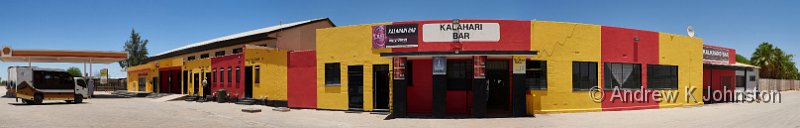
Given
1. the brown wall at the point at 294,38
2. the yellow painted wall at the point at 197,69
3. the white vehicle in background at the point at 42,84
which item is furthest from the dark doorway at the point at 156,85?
the brown wall at the point at 294,38

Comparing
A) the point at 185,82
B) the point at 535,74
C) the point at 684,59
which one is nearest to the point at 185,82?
the point at 185,82

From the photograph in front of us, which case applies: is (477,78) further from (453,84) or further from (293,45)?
(293,45)

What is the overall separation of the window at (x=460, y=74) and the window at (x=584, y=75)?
399 cm

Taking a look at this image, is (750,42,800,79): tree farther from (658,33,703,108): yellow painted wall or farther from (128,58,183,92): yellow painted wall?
(128,58,183,92): yellow painted wall

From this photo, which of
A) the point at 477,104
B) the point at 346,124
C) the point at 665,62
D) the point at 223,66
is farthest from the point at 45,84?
the point at 665,62

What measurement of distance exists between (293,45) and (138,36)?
6983 cm

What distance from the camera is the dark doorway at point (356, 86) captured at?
2025 cm

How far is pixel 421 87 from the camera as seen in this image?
19.3 meters

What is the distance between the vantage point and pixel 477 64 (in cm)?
1747

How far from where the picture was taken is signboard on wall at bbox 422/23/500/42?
1852 centimetres

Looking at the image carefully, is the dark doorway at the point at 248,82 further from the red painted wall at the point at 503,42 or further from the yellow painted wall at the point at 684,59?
the yellow painted wall at the point at 684,59

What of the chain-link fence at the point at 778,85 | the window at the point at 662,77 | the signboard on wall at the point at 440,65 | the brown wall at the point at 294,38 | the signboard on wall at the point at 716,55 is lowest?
the chain-link fence at the point at 778,85

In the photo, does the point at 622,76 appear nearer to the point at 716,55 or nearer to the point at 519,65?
the point at 519,65

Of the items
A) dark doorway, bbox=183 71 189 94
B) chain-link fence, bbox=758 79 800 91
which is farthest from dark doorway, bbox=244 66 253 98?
chain-link fence, bbox=758 79 800 91
